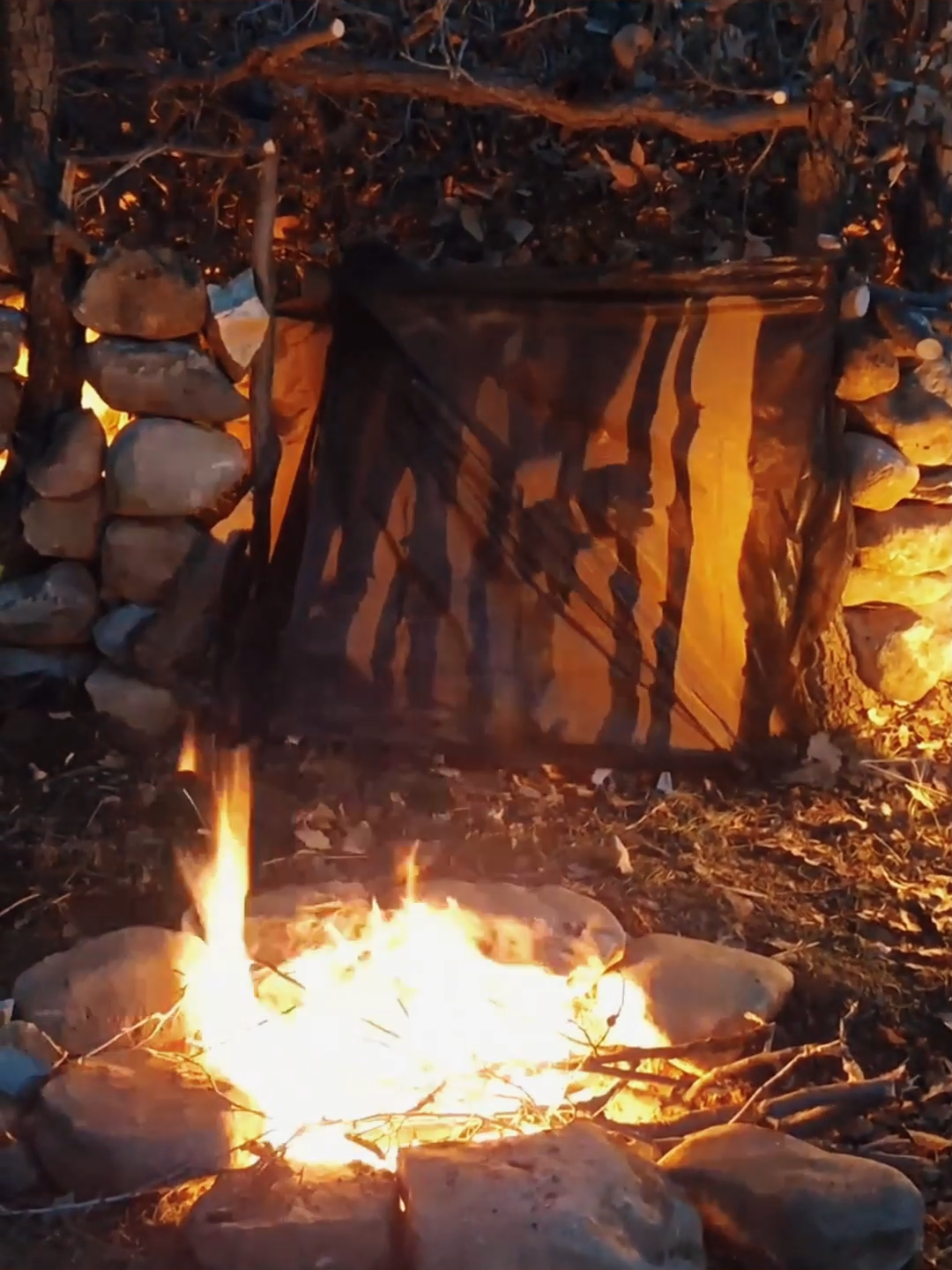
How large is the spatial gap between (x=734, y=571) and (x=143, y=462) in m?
1.68

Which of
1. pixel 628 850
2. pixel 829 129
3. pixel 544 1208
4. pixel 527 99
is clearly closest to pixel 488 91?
pixel 527 99

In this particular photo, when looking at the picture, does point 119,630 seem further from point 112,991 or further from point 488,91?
point 488,91

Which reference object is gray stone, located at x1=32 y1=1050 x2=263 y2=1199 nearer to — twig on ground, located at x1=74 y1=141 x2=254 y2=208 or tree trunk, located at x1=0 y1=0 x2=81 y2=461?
tree trunk, located at x1=0 y1=0 x2=81 y2=461

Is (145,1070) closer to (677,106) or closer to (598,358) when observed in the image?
(598,358)

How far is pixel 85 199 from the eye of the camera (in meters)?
4.18

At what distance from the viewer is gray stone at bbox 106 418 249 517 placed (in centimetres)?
392

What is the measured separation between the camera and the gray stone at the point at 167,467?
12.9 feet

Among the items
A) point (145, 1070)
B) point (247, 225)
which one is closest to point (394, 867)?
point (145, 1070)

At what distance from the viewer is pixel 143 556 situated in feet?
13.1

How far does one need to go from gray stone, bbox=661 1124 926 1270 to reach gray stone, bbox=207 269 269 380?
250 centimetres

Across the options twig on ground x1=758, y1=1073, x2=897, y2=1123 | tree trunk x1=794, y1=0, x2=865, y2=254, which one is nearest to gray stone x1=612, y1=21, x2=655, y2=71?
tree trunk x1=794, y1=0, x2=865, y2=254

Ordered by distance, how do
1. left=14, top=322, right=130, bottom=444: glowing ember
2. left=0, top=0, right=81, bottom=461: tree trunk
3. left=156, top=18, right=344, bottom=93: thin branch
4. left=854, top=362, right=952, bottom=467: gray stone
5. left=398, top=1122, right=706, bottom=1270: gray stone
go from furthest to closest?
left=854, top=362, right=952, bottom=467: gray stone < left=14, top=322, right=130, bottom=444: glowing ember < left=0, top=0, right=81, bottom=461: tree trunk < left=156, top=18, right=344, bottom=93: thin branch < left=398, top=1122, right=706, bottom=1270: gray stone

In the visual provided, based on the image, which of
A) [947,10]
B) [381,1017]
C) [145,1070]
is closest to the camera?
[145,1070]

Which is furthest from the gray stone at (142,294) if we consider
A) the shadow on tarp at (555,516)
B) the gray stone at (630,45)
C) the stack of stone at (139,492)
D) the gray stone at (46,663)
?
the gray stone at (630,45)
